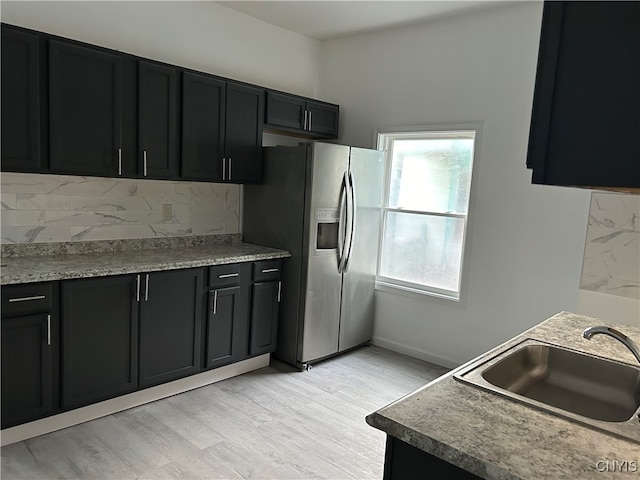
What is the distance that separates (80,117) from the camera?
2.80 m

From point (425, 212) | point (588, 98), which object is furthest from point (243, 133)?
point (588, 98)

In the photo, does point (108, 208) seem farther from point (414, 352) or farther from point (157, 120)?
point (414, 352)

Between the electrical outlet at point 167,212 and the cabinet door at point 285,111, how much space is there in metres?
1.04

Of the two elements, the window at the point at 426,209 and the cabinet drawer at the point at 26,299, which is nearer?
the cabinet drawer at the point at 26,299

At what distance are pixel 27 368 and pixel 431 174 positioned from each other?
324 cm

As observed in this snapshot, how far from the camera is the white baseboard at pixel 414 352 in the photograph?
3.99 meters

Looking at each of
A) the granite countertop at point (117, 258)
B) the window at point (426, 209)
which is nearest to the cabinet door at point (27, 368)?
the granite countertop at point (117, 258)

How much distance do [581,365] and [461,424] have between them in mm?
819

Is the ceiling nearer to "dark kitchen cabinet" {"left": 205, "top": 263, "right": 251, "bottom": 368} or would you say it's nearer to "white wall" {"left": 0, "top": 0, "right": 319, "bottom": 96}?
"white wall" {"left": 0, "top": 0, "right": 319, "bottom": 96}

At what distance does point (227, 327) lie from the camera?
3463 millimetres

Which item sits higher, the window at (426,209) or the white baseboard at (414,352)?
the window at (426,209)

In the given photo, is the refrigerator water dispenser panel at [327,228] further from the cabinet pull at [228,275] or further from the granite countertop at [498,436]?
the granite countertop at [498,436]

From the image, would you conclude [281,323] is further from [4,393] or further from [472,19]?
[472,19]

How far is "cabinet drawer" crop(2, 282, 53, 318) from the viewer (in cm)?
238
